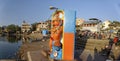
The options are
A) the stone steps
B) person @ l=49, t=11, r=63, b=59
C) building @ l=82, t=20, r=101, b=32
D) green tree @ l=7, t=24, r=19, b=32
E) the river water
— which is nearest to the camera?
person @ l=49, t=11, r=63, b=59

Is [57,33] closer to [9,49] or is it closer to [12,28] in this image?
[9,49]

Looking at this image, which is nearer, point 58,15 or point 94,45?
point 58,15

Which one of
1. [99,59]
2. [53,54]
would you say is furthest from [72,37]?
[99,59]

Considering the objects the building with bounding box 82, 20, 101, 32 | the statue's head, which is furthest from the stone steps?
the building with bounding box 82, 20, 101, 32

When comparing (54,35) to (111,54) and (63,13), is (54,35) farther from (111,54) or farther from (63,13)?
(111,54)

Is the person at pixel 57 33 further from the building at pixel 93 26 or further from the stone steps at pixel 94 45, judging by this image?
the building at pixel 93 26

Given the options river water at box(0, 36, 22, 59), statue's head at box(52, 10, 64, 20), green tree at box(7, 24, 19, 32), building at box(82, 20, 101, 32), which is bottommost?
river water at box(0, 36, 22, 59)

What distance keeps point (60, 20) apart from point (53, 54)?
2.33m

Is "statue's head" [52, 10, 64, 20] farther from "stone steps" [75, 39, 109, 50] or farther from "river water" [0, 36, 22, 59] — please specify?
"river water" [0, 36, 22, 59]

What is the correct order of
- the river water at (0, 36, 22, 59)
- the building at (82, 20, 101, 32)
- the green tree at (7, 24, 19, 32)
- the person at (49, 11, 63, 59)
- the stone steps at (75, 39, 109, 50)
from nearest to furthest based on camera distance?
the person at (49, 11, 63, 59) < the stone steps at (75, 39, 109, 50) < the river water at (0, 36, 22, 59) < the building at (82, 20, 101, 32) < the green tree at (7, 24, 19, 32)

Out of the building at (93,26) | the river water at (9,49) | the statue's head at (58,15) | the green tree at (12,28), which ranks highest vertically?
the statue's head at (58,15)

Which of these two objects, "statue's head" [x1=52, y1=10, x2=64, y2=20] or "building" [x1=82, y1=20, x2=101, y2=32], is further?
"building" [x1=82, y1=20, x2=101, y2=32]

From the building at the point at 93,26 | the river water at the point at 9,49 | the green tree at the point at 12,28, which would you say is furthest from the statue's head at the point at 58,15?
the green tree at the point at 12,28

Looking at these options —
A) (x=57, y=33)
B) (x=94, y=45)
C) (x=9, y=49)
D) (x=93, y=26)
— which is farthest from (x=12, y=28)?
(x=57, y=33)
